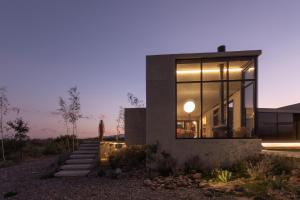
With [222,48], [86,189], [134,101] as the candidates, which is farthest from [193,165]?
[134,101]

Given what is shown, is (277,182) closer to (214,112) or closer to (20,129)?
(214,112)

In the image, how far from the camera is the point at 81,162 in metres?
12.1

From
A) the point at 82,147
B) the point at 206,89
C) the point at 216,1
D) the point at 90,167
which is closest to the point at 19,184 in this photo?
the point at 90,167

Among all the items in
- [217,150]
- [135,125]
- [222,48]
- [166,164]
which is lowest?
[166,164]

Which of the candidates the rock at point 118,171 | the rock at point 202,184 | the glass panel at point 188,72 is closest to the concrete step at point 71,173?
the rock at point 118,171

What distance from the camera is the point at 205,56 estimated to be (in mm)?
10516

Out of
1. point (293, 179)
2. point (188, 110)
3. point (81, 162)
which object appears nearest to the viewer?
point (293, 179)

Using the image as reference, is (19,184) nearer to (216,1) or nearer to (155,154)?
(155,154)

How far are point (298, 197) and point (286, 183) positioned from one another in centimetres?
83

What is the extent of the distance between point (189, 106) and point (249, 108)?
2.44m

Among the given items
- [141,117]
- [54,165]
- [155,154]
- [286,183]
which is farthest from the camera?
[54,165]

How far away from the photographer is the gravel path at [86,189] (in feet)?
24.5

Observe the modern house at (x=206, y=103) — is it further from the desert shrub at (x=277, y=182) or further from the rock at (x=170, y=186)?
the desert shrub at (x=277, y=182)

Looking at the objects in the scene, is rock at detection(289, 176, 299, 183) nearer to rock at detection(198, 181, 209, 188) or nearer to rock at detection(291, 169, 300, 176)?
rock at detection(291, 169, 300, 176)
